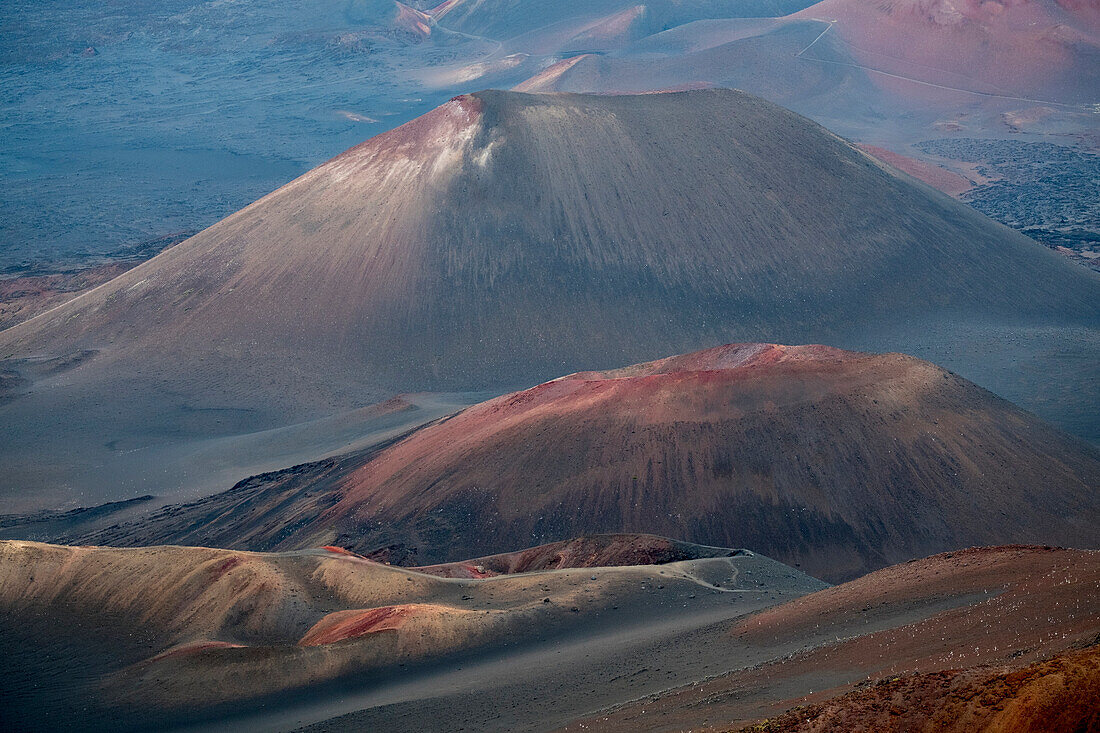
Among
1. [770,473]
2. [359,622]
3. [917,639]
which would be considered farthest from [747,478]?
[917,639]

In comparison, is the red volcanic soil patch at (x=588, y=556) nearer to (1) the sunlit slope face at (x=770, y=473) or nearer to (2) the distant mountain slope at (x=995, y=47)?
(1) the sunlit slope face at (x=770, y=473)

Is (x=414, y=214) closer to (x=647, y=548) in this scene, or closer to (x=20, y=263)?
(x=647, y=548)

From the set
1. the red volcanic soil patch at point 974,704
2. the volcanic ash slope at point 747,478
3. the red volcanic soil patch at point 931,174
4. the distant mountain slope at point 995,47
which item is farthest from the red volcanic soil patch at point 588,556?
the distant mountain slope at point 995,47

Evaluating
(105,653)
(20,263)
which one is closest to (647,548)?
(105,653)

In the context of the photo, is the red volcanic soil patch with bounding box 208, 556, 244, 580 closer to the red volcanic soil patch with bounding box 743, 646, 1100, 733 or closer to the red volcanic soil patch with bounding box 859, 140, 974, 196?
the red volcanic soil patch with bounding box 743, 646, 1100, 733

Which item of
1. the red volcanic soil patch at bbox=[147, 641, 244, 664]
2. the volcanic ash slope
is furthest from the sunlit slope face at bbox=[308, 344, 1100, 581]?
the red volcanic soil patch at bbox=[147, 641, 244, 664]
